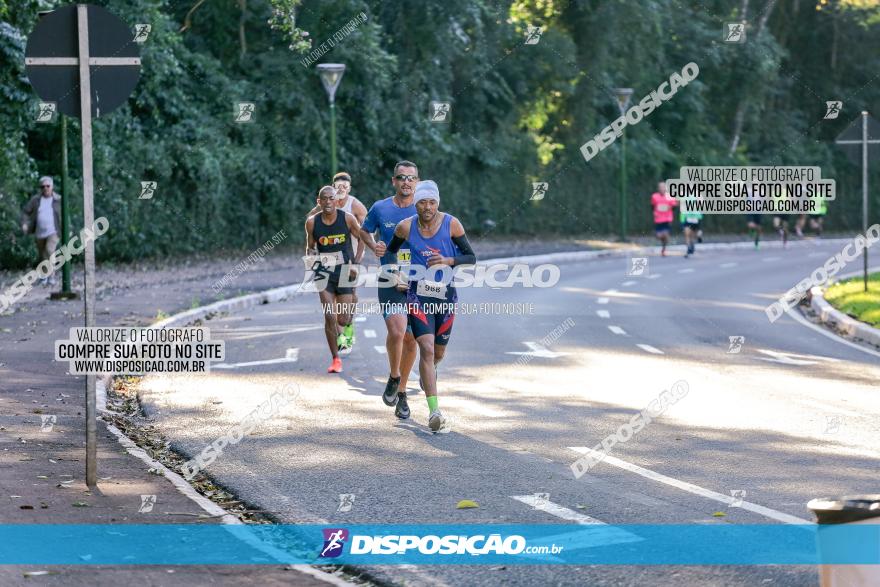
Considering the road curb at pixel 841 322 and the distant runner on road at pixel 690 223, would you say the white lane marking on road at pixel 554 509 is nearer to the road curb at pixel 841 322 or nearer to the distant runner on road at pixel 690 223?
the road curb at pixel 841 322

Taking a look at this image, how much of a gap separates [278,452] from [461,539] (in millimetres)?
3085

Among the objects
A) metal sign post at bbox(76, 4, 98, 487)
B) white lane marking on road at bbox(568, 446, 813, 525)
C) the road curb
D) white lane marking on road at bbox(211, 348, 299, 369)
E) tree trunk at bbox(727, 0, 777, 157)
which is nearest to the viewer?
white lane marking on road at bbox(568, 446, 813, 525)

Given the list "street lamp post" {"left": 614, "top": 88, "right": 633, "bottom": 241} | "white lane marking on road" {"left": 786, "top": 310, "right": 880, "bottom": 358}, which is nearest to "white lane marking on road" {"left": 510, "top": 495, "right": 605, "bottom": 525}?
"white lane marking on road" {"left": 786, "top": 310, "right": 880, "bottom": 358}

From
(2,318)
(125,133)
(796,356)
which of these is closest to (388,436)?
(796,356)

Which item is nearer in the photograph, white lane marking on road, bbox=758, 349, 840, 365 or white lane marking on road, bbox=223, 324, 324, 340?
white lane marking on road, bbox=758, 349, 840, 365

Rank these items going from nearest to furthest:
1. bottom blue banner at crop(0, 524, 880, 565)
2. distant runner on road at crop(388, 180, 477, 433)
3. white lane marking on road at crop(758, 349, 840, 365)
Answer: bottom blue banner at crop(0, 524, 880, 565), distant runner on road at crop(388, 180, 477, 433), white lane marking on road at crop(758, 349, 840, 365)

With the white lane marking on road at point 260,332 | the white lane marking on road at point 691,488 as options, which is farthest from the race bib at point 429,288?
the white lane marking on road at point 260,332

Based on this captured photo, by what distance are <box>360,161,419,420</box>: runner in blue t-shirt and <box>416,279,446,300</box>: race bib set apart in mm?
282

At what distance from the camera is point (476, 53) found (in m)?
42.2

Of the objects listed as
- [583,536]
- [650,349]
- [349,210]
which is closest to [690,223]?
[650,349]

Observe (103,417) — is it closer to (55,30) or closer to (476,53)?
(55,30)

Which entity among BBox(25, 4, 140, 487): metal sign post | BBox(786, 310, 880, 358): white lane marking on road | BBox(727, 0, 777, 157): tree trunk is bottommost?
BBox(786, 310, 880, 358): white lane marking on road

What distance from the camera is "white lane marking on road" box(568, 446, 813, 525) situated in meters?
8.04

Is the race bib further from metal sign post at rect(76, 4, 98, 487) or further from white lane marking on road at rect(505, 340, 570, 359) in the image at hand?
white lane marking on road at rect(505, 340, 570, 359)
